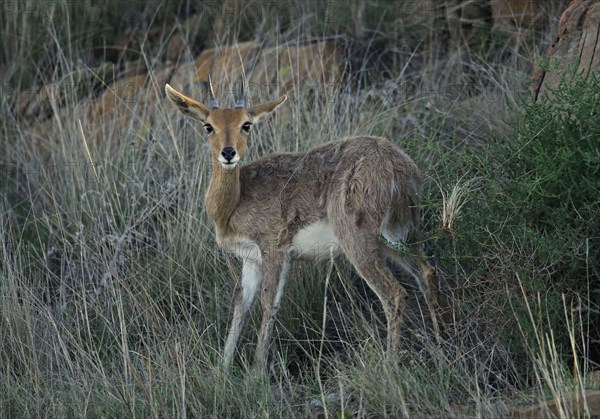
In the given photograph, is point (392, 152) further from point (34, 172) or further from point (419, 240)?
point (34, 172)

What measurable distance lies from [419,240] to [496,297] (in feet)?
2.88

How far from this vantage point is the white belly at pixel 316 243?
23.2 ft

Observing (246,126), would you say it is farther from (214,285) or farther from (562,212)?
(562,212)

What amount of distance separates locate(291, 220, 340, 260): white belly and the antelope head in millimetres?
703

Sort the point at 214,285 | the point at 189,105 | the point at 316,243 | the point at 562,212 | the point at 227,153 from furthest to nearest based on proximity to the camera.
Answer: the point at 214,285, the point at 189,105, the point at 316,243, the point at 227,153, the point at 562,212

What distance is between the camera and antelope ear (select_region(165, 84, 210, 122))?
285 inches

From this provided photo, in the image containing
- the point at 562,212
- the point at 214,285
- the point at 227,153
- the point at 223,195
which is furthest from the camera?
A: the point at 214,285

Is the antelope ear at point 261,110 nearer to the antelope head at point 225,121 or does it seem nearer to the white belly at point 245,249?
the antelope head at point 225,121

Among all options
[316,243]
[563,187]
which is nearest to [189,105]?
[316,243]

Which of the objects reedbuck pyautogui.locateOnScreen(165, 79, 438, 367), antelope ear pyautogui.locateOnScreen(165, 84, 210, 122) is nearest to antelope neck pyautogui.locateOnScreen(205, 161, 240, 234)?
reedbuck pyautogui.locateOnScreen(165, 79, 438, 367)

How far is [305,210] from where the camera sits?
720 centimetres

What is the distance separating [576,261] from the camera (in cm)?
608

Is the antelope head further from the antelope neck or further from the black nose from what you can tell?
the antelope neck

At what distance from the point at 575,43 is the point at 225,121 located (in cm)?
292
